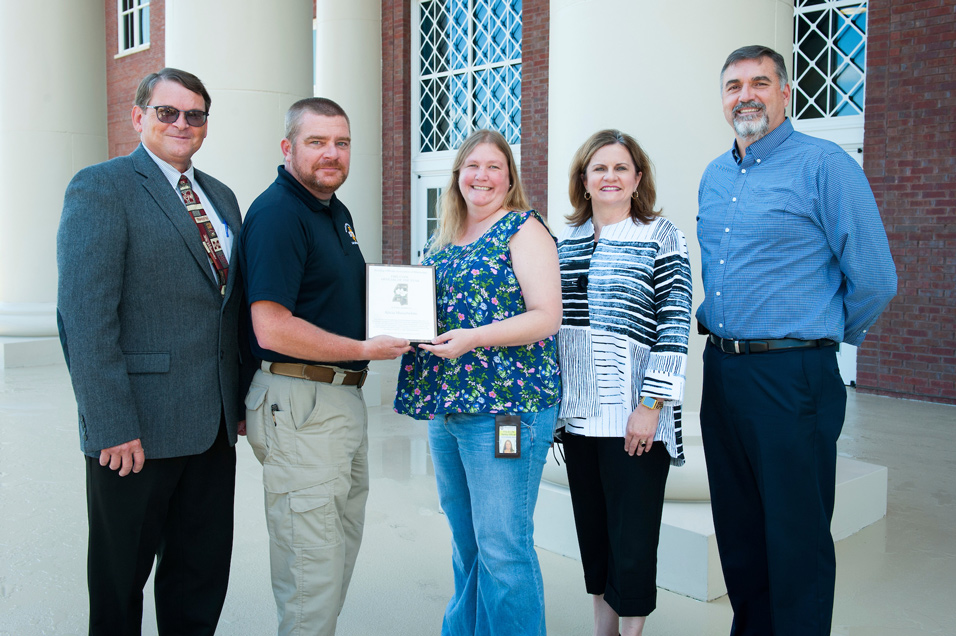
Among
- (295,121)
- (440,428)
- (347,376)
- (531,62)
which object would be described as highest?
(531,62)

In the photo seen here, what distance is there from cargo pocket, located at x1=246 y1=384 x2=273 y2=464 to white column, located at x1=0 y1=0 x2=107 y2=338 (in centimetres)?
855

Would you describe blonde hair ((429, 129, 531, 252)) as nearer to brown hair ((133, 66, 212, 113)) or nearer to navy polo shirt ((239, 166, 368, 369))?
navy polo shirt ((239, 166, 368, 369))

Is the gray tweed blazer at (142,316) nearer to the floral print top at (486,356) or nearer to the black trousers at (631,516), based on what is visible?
the floral print top at (486,356)

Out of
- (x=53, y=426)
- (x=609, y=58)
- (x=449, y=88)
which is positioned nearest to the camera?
(x=609, y=58)

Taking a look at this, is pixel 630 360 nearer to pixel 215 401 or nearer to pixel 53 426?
→ pixel 215 401

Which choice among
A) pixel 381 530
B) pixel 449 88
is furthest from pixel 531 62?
pixel 381 530

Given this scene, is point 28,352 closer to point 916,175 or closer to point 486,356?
point 486,356

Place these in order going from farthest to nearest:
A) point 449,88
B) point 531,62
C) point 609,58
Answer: point 449,88 → point 531,62 → point 609,58

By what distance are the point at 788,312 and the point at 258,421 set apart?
5.69 feet

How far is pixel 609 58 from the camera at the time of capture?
3398 millimetres

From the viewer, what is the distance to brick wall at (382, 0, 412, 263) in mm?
13156

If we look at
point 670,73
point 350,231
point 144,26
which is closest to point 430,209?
point 144,26

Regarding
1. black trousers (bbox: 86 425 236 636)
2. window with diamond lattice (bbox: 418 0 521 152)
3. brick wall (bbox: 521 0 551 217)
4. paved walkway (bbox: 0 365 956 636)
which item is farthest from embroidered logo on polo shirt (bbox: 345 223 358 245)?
window with diamond lattice (bbox: 418 0 521 152)

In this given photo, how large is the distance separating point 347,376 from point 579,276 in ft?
2.82
